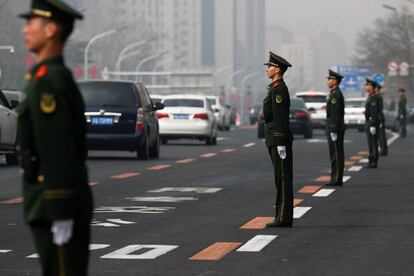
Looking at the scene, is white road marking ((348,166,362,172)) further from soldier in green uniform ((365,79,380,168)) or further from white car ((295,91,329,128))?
white car ((295,91,329,128))

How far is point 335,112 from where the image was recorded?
2167 centimetres

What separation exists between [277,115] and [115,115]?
15066mm

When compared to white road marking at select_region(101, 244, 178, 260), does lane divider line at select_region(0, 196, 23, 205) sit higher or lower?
lower

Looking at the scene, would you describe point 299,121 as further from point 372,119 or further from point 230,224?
point 230,224

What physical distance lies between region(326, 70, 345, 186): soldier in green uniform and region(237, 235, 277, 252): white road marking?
7.87 m

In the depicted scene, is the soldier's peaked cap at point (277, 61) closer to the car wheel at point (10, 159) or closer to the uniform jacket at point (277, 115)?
the uniform jacket at point (277, 115)

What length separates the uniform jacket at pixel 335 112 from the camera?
21453mm

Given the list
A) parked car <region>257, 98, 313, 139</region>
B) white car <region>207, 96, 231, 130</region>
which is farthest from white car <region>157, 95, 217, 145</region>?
white car <region>207, 96, 231, 130</region>

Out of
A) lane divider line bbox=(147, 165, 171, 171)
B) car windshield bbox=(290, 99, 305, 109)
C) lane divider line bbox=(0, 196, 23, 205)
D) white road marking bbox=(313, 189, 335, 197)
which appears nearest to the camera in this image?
lane divider line bbox=(0, 196, 23, 205)

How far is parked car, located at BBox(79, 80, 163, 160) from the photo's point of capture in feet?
97.1

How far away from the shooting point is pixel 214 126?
43.5 meters

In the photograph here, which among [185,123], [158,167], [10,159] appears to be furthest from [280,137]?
[185,123]

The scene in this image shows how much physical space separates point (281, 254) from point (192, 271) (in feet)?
4.80

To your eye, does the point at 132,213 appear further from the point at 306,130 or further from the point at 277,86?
the point at 306,130
